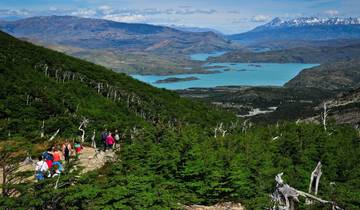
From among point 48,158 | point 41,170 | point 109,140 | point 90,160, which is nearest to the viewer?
point 41,170

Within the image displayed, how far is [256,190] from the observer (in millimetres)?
28703

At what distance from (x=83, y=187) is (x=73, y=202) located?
2.98ft

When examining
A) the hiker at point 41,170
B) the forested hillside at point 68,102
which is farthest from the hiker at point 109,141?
the hiker at point 41,170

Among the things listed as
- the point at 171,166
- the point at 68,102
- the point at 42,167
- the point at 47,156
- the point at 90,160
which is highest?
the point at 42,167

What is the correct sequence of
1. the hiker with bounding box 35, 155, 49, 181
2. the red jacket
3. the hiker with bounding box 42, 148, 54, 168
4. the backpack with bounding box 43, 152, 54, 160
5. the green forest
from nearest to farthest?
the green forest, the hiker with bounding box 35, 155, 49, 181, the hiker with bounding box 42, 148, 54, 168, the backpack with bounding box 43, 152, 54, 160, the red jacket

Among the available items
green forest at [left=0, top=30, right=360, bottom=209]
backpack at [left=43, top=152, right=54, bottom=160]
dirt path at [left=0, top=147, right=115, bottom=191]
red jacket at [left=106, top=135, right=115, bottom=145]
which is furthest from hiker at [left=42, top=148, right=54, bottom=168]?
red jacket at [left=106, top=135, right=115, bottom=145]

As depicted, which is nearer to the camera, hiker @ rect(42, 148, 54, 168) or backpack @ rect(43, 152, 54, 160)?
hiker @ rect(42, 148, 54, 168)

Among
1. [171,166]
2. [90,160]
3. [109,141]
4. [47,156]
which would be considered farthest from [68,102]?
[171,166]

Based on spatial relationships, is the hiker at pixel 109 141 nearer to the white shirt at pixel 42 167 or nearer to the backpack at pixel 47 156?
the backpack at pixel 47 156

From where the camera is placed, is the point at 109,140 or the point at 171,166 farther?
the point at 109,140

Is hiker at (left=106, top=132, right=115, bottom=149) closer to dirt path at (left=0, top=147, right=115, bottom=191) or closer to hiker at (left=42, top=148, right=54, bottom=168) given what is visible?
dirt path at (left=0, top=147, right=115, bottom=191)

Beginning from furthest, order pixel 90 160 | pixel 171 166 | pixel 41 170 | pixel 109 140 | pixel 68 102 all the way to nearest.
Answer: pixel 68 102, pixel 109 140, pixel 90 160, pixel 171 166, pixel 41 170

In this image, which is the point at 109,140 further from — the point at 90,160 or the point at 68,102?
the point at 68,102

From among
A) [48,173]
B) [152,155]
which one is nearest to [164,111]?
[152,155]
